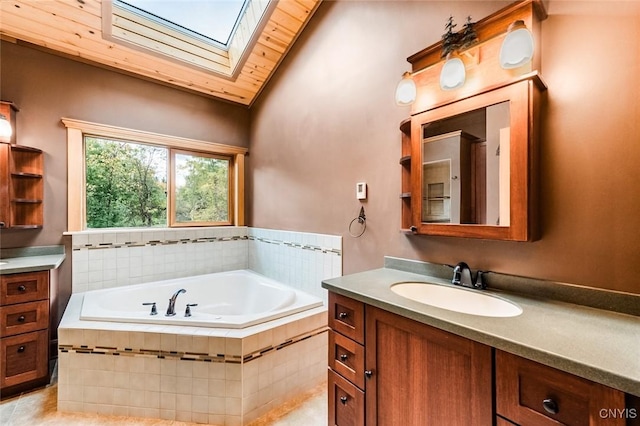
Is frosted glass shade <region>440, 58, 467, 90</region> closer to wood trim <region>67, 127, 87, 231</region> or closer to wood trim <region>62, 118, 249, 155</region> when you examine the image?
wood trim <region>62, 118, 249, 155</region>

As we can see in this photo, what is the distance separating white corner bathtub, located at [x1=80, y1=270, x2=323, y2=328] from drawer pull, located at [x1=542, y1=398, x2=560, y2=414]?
1.51 metres

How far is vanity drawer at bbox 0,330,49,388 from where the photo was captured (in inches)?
74.2

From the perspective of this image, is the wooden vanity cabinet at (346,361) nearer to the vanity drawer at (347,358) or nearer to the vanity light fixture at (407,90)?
the vanity drawer at (347,358)

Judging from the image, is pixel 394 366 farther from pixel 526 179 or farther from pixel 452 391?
pixel 526 179

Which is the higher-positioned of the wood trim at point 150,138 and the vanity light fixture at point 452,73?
the wood trim at point 150,138

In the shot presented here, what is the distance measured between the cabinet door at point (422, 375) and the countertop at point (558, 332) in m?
0.06

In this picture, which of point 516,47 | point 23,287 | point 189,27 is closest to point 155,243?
point 23,287

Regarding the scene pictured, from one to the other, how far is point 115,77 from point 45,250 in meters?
1.69

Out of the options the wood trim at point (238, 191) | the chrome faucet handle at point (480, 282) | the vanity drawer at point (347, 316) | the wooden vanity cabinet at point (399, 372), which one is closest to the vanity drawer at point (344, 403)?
the wooden vanity cabinet at point (399, 372)

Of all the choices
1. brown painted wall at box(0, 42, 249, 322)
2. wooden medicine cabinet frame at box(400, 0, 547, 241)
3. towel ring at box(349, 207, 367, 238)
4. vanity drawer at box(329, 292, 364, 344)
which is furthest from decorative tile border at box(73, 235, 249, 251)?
wooden medicine cabinet frame at box(400, 0, 547, 241)

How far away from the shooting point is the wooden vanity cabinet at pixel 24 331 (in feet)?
6.19

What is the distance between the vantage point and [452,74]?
55.8 inches

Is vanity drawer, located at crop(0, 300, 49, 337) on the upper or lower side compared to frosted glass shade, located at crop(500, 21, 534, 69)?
lower

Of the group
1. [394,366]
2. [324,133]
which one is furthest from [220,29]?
[394,366]
